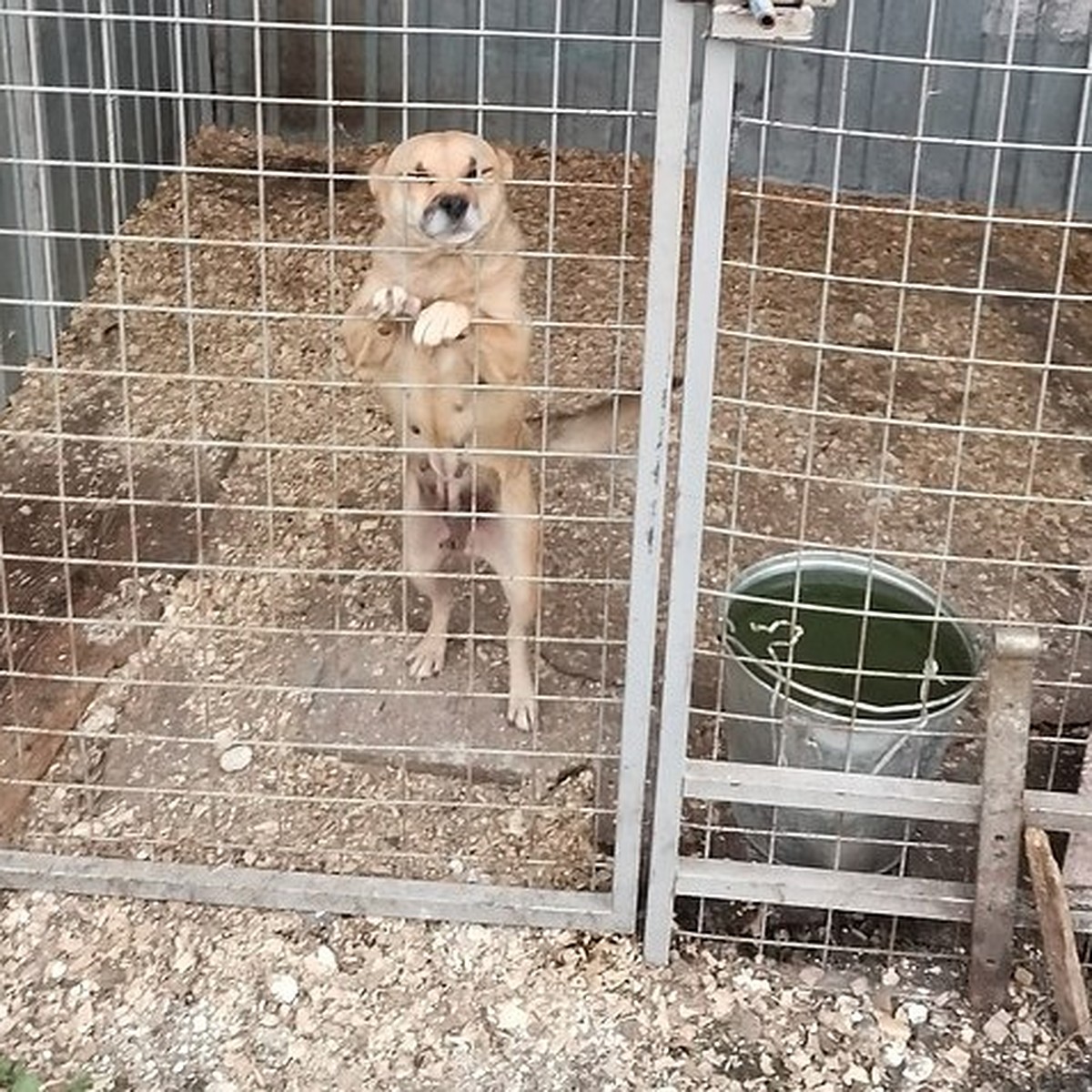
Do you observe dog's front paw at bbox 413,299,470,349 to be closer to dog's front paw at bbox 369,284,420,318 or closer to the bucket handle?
dog's front paw at bbox 369,284,420,318

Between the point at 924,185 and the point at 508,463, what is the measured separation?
4.24m

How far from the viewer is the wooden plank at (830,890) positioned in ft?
10.4

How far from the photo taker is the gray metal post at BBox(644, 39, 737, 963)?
257 centimetres

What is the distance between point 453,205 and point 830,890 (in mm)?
1527

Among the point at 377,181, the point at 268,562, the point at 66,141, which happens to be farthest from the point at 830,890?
the point at 66,141

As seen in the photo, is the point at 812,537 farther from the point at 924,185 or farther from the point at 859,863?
the point at 924,185

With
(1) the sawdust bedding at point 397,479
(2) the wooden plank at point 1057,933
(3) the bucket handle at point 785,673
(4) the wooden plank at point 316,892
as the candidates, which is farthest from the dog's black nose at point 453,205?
(2) the wooden plank at point 1057,933

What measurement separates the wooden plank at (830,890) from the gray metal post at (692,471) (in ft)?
0.23

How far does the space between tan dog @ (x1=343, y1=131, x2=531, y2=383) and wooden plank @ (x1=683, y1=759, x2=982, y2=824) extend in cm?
96

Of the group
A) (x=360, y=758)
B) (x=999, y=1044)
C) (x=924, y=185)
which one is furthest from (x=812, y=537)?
(x=924, y=185)

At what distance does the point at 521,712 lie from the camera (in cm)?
395

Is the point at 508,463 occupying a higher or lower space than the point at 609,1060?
higher

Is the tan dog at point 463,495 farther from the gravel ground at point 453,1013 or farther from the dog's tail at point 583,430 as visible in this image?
the gravel ground at point 453,1013

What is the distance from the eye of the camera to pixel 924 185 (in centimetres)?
750
